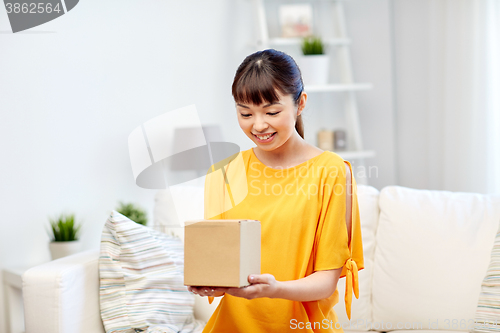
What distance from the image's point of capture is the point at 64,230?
2.05 metres

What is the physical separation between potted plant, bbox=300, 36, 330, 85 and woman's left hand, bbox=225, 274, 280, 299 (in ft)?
5.67

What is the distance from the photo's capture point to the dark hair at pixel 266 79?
40.6 inches

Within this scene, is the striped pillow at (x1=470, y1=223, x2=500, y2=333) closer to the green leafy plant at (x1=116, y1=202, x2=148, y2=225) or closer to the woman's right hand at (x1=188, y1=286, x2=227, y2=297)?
the woman's right hand at (x1=188, y1=286, x2=227, y2=297)

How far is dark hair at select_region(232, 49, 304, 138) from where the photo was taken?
1031mm

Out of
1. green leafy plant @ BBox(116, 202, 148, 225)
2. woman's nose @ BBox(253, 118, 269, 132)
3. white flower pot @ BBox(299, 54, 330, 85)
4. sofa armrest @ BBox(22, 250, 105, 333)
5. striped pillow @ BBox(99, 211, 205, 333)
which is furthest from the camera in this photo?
white flower pot @ BBox(299, 54, 330, 85)

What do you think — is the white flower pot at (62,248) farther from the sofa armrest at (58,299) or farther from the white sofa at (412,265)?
the sofa armrest at (58,299)

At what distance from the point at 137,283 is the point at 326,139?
149cm

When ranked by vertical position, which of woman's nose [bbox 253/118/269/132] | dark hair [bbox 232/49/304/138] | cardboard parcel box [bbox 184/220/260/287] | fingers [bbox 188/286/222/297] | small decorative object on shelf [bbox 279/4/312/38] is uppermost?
small decorative object on shelf [bbox 279/4/312/38]

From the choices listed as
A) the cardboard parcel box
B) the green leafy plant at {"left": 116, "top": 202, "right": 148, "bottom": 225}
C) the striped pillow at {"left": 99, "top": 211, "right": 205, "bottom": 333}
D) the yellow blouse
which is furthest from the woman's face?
the green leafy plant at {"left": 116, "top": 202, "right": 148, "bottom": 225}

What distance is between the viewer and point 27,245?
81.4 inches

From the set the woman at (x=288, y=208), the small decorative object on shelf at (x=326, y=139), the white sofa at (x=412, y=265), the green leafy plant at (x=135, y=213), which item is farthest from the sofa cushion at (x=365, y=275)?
the green leafy plant at (x=135, y=213)

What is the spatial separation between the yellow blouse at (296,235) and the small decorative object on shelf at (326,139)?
A: 150 centimetres

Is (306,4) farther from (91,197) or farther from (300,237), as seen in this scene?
(300,237)

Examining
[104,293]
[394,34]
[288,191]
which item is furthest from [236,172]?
[394,34]
